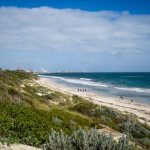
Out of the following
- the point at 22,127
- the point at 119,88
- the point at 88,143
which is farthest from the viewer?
the point at 119,88

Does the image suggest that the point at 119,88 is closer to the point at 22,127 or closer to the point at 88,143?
the point at 22,127

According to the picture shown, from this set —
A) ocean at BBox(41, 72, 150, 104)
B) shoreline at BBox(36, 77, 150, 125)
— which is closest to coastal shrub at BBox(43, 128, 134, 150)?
shoreline at BBox(36, 77, 150, 125)

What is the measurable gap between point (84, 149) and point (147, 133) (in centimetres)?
1145

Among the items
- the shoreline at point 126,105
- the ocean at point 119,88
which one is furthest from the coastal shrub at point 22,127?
the ocean at point 119,88

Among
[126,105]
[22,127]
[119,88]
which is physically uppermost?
[22,127]

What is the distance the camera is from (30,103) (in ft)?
61.8

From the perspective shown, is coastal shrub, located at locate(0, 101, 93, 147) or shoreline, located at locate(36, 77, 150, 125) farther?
shoreline, located at locate(36, 77, 150, 125)

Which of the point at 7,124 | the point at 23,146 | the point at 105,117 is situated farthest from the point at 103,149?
the point at 105,117

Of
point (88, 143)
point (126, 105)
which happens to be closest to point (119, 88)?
point (126, 105)

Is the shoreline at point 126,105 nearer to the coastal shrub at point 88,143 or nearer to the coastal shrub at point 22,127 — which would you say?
the coastal shrub at point 22,127

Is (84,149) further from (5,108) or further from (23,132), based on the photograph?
(5,108)

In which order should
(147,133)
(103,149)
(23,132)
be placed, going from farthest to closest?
(147,133)
(23,132)
(103,149)

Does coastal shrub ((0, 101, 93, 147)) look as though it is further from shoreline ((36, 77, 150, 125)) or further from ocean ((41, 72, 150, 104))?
ocean ((41, 72, 150, 104))

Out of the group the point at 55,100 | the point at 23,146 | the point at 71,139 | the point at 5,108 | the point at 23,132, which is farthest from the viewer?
the point at 55,100
